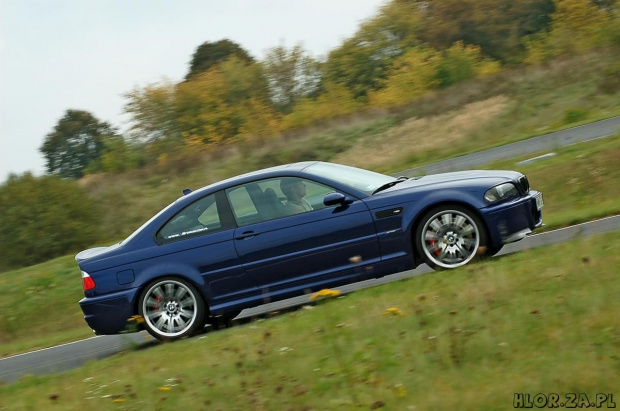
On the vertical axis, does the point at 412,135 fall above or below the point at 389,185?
above

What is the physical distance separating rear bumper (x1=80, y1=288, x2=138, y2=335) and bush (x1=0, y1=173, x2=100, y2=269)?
57.1 ft

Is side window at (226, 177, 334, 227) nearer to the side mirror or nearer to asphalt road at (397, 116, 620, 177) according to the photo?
the side mirror

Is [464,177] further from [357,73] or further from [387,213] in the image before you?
[357,73]

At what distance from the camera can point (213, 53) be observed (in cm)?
7462

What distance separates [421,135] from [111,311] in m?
28.1

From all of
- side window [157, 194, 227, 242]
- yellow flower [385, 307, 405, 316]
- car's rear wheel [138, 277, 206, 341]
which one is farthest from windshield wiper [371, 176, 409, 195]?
yellow flower [385, 307, 405, 316]

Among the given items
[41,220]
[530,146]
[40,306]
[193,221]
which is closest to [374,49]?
[530,146]

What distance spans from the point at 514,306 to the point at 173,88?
165 feet

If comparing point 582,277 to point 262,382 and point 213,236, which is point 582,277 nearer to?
point 262,382

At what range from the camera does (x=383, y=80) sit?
53688mm

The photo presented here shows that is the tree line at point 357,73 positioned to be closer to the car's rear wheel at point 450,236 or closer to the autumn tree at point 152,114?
the autumn tree at point 152,114

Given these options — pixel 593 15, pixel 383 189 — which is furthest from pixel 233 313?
pixel 593 15

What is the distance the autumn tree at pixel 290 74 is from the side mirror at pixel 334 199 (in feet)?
153

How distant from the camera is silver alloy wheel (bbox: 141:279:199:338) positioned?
973 centimetres
